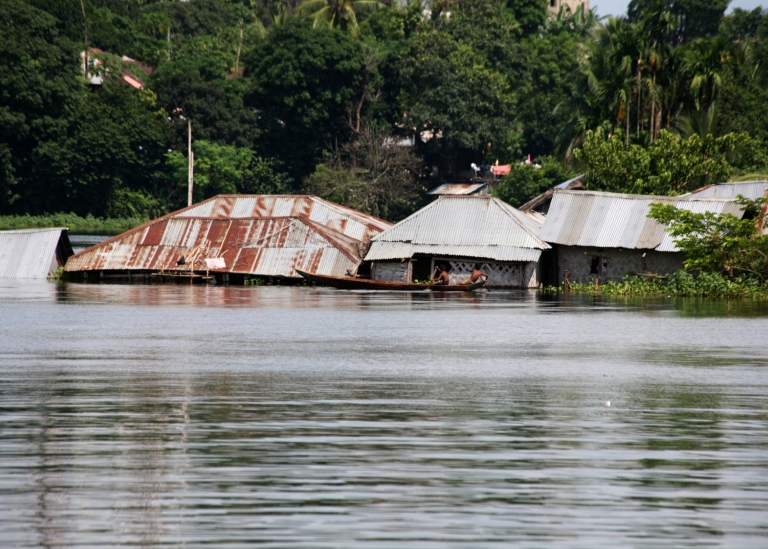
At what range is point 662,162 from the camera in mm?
49000

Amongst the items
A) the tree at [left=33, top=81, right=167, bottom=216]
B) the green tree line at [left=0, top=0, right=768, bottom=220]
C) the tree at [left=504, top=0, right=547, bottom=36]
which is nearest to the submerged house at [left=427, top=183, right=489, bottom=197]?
the green tree line at [left=0, top=0, right=768, bottom=220]

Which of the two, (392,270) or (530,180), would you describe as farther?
(530,180)

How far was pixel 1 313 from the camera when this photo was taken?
110 feet

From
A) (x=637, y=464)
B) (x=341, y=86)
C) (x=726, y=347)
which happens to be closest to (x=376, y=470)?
(x=637, y=464)

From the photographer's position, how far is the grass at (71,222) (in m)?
76.9

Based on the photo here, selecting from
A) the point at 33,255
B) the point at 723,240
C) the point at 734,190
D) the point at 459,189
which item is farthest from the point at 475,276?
the point at 459,189

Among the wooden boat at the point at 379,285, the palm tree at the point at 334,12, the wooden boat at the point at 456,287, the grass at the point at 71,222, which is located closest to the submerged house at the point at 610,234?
the wooden boat at the point at 456,287

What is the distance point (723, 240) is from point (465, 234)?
10.1 m

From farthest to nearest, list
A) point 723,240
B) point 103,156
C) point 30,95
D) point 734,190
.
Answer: point 103,156 < point 30,95 < point 734,190 < point 723,240

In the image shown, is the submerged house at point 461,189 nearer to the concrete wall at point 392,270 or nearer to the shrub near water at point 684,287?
the concrete wall at point 392,270

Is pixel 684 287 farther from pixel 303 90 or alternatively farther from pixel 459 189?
pixel 303 90

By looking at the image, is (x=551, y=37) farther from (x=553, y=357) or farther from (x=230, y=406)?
(x=230, y=406)

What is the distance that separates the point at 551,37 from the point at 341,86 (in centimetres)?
2099

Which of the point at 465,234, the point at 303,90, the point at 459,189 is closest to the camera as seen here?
the point at 465,234
